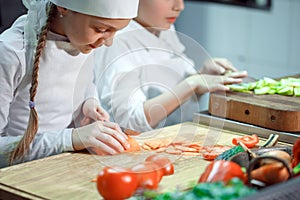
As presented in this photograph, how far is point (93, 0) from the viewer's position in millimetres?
1669

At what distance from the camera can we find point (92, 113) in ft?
6.31

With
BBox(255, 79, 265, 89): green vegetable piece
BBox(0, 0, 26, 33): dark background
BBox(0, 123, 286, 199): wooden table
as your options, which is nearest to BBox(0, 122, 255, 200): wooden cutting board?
BBox(0, 123, 286, 199): wooden table

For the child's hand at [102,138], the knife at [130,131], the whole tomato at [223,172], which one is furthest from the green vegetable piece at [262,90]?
the whole tomato at [223,172]

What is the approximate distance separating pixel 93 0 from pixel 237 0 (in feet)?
8.91

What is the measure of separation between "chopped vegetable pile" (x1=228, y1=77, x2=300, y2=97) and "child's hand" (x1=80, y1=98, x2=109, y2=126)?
1.52ft

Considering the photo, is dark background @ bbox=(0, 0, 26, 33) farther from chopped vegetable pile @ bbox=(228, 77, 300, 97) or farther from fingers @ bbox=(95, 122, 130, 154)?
fingers @ bbox=(95, 122, 130, 154)

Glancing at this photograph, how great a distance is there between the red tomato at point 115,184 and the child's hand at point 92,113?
53cm

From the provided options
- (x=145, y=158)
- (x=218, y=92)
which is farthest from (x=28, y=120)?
(x=218, y=92)

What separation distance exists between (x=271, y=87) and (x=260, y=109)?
0.19 metres

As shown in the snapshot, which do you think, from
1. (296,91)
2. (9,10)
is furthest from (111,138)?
(9,10)

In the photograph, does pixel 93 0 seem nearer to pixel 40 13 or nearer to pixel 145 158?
pixel 40 13

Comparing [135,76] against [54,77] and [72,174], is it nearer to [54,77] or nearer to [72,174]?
[54,77]

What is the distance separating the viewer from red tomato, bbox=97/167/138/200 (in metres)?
1.38

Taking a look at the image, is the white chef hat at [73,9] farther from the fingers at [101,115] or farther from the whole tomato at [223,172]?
the whole tomato at [223,172]
